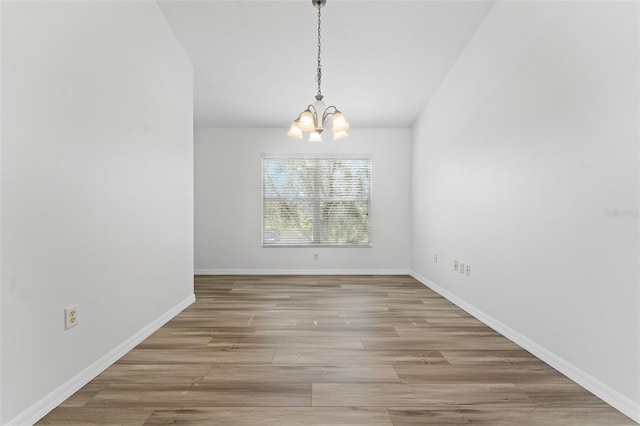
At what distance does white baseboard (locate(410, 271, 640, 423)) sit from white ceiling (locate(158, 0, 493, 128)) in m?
2.47

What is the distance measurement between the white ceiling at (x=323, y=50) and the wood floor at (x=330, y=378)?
2484mm

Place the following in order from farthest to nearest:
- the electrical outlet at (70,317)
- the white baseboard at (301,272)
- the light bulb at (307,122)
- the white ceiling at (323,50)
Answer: the white baseboard at (301,272) < the white ceiling at (323,50) < the light bulb at (307,122) < the electrical outlet at (70,317)

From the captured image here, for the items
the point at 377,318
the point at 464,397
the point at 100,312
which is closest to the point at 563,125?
the point at 464,397

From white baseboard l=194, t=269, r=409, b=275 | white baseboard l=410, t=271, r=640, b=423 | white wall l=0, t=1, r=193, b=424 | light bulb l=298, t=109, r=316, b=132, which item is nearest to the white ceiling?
white wall l=0, t=1, r=193, b=424

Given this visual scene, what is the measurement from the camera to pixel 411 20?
9.78ft

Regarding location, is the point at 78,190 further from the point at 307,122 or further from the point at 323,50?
the point at 323,50

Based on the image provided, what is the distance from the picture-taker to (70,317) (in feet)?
5.66

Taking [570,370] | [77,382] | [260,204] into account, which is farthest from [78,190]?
[260,204]

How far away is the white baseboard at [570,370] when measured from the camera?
153 centimetres

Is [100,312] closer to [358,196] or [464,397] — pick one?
[464,397]

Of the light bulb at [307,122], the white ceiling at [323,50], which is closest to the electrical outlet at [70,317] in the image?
the light bulb at [307,122]

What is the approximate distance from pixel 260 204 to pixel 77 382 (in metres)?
3.91

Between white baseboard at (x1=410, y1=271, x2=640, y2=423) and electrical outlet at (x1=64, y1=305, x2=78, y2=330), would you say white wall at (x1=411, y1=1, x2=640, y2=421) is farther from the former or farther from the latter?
electrical outlet at (x1=64, y1=305, x2=78, y2=330)

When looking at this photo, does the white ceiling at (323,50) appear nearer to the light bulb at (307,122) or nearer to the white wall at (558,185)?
the white wall at (558,185)
